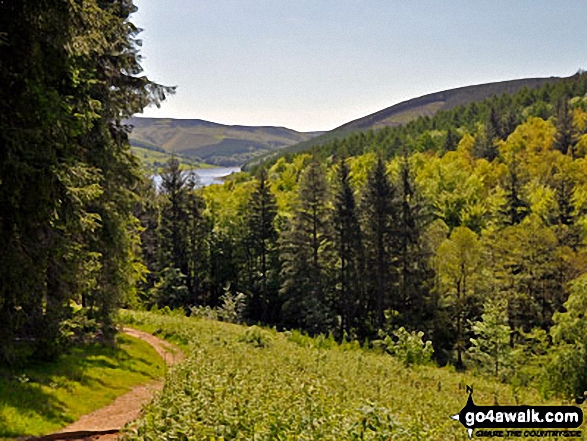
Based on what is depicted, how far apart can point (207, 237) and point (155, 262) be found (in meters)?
6.27

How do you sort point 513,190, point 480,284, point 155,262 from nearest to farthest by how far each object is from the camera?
1. point 480,284
2. point 513,190
3. point 155,262

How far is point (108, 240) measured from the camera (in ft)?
44.7

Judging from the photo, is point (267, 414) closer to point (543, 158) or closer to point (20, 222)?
point (20, 222)

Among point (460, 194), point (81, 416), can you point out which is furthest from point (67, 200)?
point (460, 194)

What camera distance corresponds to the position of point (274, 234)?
47.0 metres

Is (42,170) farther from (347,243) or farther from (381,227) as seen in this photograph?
(347,243)

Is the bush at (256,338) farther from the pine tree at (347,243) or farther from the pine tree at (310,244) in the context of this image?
the pine tree at (347,243)

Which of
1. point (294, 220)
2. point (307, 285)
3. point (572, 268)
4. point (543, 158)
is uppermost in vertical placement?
point (543, 158)

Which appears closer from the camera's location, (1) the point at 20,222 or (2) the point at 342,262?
(1) the point at 20,222

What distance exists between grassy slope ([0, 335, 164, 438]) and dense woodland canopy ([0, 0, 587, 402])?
0.60 metres

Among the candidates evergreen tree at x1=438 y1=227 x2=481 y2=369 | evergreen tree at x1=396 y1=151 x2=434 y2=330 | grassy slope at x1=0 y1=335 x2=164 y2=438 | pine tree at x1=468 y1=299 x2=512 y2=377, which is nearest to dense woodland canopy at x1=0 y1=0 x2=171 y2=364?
grassy slope at x1=0 y1=335 x2=164 y2=438

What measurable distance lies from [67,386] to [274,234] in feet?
121

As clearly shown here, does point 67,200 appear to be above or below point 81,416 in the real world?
above

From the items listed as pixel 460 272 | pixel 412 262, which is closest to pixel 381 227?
pixel 412 262
